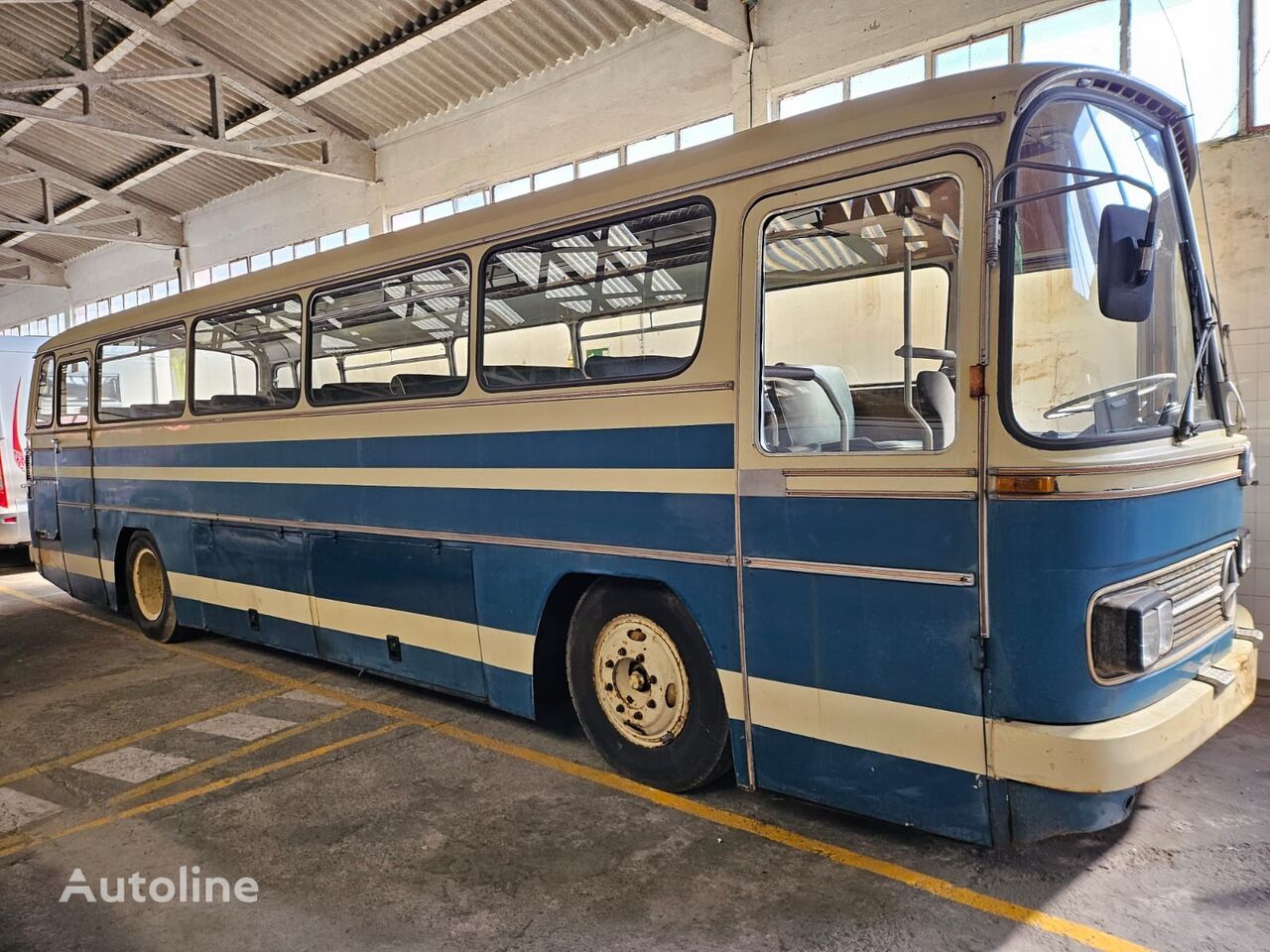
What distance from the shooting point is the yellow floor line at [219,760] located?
4.59 metres

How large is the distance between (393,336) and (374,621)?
176 centimetres

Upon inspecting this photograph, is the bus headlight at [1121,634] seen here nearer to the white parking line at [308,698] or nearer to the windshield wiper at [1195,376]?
the windshield wiper at [1195,376]

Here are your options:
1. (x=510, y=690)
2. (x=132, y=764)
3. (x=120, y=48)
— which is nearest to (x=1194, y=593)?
(x=510, y=690)

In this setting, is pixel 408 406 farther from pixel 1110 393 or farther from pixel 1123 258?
pixel 1123 258

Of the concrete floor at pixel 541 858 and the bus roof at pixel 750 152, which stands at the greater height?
the bus roof at pixel 750 152

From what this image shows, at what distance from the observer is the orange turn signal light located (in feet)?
9.71

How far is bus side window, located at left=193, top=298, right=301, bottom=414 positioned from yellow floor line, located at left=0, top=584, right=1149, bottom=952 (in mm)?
2230

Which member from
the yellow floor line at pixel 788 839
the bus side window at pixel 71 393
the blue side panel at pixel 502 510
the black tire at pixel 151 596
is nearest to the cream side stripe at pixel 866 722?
the yellow floor line at pixel 788 839

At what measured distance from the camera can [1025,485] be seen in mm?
2988

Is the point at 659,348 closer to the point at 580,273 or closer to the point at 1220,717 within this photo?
the point at 580,273

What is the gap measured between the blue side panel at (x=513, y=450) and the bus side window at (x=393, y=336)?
0.98ft

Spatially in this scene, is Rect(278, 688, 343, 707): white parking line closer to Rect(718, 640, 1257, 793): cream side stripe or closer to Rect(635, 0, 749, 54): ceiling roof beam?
Rect(718, 640, 1257, 793): cream side stripe

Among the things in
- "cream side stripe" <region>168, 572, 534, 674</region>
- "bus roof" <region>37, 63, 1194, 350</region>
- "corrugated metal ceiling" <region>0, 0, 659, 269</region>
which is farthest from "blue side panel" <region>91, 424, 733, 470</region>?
"corrugated metal ceiling" <region>0, 0, 659, 269</region>

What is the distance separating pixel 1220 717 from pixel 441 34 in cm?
1047
